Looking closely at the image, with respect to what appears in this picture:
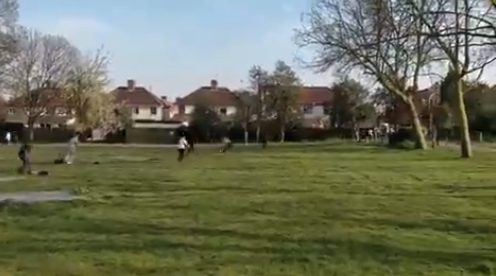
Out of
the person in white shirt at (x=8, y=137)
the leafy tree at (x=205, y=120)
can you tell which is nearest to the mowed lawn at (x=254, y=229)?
the person in white shirt at (x=8, y=137)

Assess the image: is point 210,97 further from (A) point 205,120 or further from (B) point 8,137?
(B) point 8,137

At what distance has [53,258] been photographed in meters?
9.75

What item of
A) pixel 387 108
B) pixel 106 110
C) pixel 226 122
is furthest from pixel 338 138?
pixel 106 110

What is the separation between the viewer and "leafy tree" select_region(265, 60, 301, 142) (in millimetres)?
83125

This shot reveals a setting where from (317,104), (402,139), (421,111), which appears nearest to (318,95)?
(317,104)

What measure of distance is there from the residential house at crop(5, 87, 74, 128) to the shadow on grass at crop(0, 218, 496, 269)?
74014 mm

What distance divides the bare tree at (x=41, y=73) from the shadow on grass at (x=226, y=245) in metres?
71.0

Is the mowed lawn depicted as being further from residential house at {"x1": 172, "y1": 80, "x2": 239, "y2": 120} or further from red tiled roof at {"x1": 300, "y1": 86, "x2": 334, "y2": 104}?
red tiled roof at {"x1": 300, "y1": 86, "x2": 334, "y2": 104}

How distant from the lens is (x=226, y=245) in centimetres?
1071

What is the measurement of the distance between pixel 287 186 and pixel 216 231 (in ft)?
31.4

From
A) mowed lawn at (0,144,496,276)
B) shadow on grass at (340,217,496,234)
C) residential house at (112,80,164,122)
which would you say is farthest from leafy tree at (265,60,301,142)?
shadow on grass at (340,217,496,234)

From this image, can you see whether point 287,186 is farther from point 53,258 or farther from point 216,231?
point 53,258

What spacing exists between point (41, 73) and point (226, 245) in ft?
249

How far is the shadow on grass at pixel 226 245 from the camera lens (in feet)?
32.4
